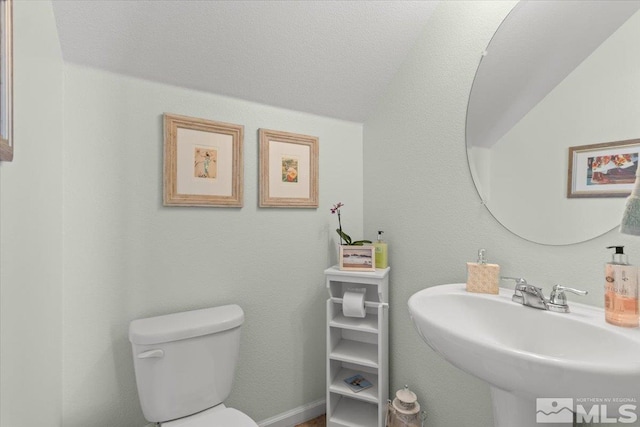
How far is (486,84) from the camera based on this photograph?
4.44 ft

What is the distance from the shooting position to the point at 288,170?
1.72m

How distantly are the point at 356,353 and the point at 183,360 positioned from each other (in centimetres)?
87

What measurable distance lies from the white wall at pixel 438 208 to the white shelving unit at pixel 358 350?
132 millimetres

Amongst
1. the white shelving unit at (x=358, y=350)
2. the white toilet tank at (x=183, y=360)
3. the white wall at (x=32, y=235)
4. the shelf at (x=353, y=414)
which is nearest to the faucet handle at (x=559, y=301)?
the white shelving unit at (x=358, y=350)

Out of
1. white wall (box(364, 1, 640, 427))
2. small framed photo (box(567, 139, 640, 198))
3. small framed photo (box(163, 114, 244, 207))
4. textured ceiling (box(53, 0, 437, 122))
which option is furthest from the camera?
small framed photo (box(163, 114, 244, 207))

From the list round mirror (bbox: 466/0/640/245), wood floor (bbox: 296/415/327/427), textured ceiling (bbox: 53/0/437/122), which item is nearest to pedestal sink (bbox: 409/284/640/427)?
round mirror (bbox: 466/0/640/245)

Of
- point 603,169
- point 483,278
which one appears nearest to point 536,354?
point 483,278

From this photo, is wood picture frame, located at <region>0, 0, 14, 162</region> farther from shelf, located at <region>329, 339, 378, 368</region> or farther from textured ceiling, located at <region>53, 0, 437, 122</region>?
shelf, located at <region>329, 339, 378, 368</region>

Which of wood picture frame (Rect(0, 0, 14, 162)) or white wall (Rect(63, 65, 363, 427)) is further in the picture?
white wall (Rect(63, 65, 363, 427))

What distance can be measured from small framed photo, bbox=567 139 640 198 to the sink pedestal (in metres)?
0.71

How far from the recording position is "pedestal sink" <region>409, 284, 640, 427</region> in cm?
65

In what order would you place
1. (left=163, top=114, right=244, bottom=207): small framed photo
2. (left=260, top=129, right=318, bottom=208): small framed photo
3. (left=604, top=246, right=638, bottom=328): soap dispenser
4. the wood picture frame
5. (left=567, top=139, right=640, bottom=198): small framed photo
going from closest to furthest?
the wood picture frame → (left=604, top=246, right=638, bottom=328): soap dispenser → (left=567, top=139, right=640, bottom=198): small framed photo → (left=163, top=114, right=244, bottom=207): small framed photo → (left=260, top=129, right=318, bottom=208): small framed photo

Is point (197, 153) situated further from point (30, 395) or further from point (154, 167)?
point (30, 395)

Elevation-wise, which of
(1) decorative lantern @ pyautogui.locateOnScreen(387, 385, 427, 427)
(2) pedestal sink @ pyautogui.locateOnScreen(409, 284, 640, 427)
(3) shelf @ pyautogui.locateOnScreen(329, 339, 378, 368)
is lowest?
(1) decorative lantern @ pyautogui.locateOnScreen(387, 385, 427, 427)
